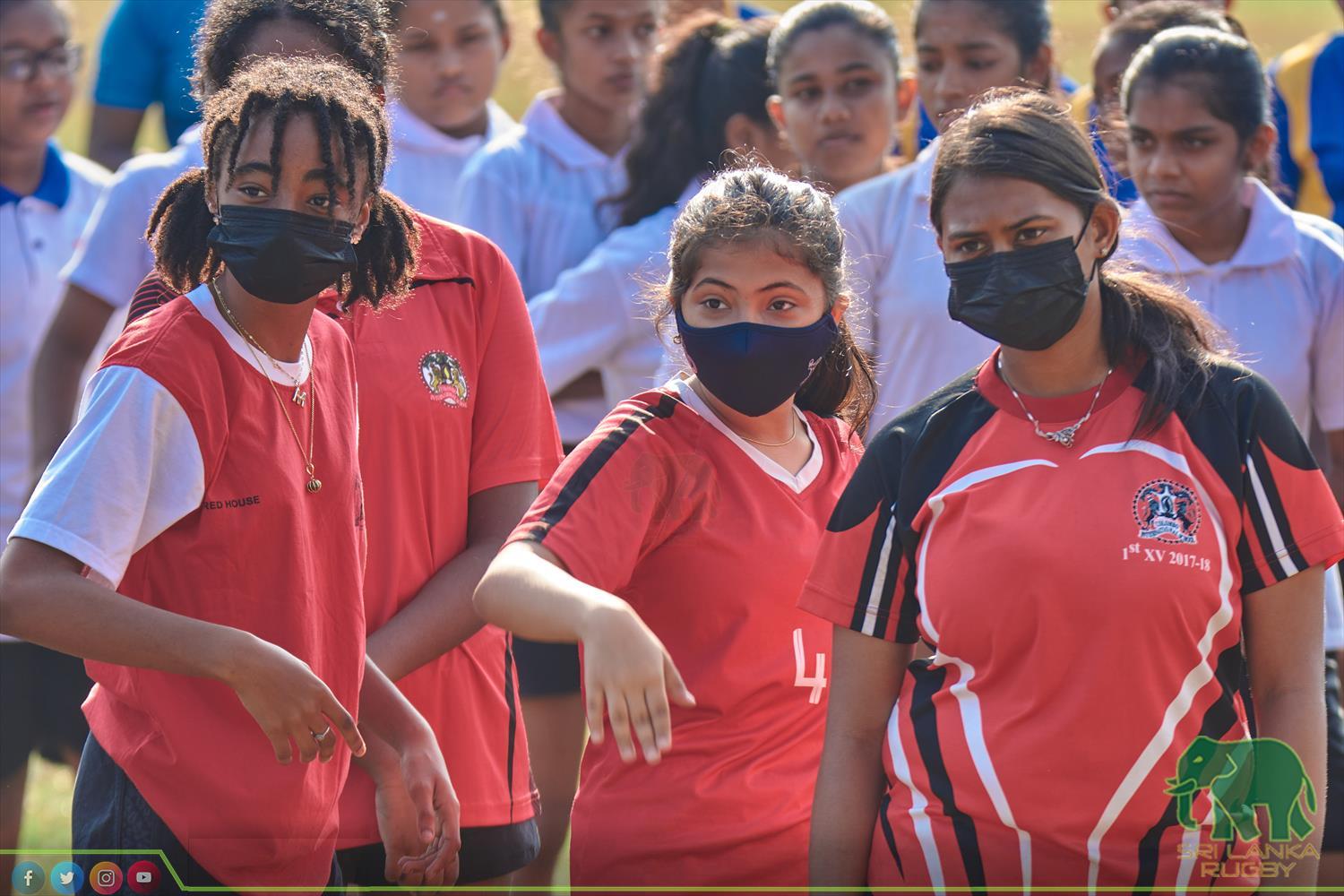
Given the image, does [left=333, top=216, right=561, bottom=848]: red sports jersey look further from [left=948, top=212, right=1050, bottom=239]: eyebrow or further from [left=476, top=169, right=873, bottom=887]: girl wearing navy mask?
[left=948, top=212, right=1050, bottom=239]: eyebrow

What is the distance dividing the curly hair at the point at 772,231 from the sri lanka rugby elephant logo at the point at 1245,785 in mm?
1114

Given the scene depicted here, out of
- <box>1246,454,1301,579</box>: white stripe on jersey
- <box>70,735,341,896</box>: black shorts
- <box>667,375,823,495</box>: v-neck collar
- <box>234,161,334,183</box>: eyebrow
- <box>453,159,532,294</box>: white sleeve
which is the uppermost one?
<box>453,159,532,294</box>: white sleeve

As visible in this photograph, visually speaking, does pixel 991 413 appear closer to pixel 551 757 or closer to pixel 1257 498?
pixel 1257 498

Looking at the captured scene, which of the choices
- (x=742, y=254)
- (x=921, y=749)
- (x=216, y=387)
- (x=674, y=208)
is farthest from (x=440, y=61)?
(x=921, y=749)

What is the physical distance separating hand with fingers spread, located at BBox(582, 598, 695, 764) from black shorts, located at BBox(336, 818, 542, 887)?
3.48 ft

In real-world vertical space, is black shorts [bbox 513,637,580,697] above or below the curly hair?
below

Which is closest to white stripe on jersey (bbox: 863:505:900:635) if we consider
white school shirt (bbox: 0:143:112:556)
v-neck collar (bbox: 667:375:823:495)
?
v-neck collar (bbox: 667:375:823:495)

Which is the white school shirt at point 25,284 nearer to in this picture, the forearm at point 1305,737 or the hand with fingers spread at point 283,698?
the hand with fingers spread at point 283,698

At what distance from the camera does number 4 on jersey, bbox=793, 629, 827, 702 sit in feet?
9.96

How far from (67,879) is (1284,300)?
3.10 metres

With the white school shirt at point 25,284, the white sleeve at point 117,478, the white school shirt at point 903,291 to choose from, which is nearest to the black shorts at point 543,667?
the white school shirt at point 903,291

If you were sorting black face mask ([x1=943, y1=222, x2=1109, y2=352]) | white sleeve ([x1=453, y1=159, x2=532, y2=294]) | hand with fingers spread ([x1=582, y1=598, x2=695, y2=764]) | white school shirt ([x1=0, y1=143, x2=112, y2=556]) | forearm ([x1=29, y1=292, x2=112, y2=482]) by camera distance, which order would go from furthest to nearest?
white sleeve ([x1=453, y1=159, x2=532, y2=294])
white school shirt ([x1=0, y1=143, x2=112, y2=556])
forearm ([x1=29, y1=292, x2=112, y2=482])
black face mask ([x1=943, y1=222, x2=1109, y2=352])
hand with fingers spread ([x1=582, y1=598, x2=695, y2=764])

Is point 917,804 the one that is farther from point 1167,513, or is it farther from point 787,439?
point 787,439

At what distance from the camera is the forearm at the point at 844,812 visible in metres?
2.80
